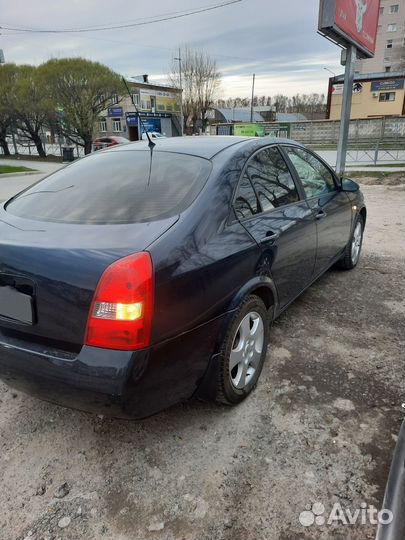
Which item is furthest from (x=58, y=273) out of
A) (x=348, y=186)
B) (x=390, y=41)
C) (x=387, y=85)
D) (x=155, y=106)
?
(x=390, y=41)

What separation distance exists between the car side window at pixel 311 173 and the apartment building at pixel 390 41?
232 feet

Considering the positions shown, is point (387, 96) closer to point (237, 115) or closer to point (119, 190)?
point (237, 115)

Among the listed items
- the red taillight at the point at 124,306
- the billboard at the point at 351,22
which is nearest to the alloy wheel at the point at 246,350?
the red taillight at the point at 124,306

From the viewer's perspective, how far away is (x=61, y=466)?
84.0 inches

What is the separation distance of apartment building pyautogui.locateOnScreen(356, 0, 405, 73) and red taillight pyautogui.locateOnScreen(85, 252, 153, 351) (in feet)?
241

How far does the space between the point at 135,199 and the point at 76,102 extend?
89.0 feet

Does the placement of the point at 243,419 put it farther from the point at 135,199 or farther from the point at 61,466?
the point at 135,199

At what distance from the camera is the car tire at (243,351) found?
2.30m

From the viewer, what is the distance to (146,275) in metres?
1.80

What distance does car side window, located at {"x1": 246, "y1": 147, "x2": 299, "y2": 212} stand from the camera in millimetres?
2758

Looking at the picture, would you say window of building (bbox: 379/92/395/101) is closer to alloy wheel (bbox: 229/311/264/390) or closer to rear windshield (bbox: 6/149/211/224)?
rear windshield (bbox: 6/149/211/224)

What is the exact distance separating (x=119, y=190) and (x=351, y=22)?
40.9 ft

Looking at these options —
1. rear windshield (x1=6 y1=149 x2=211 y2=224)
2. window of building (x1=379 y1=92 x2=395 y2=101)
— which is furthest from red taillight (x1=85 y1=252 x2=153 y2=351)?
window of building (x1=379 y1=92 x2=395 y2=101)

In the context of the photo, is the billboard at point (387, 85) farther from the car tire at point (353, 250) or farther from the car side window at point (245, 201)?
the car side window at point (245, 201)
